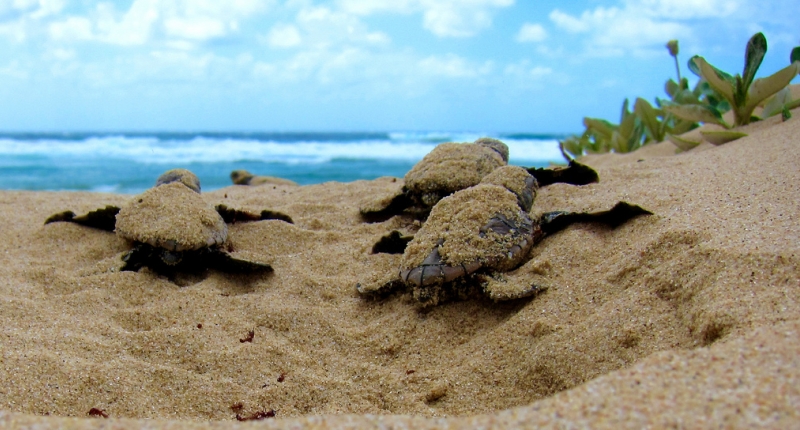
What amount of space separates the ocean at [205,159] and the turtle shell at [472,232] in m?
7.34

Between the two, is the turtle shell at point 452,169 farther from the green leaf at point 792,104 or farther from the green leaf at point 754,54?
the green leaf at point 792,104

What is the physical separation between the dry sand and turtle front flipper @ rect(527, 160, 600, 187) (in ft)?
2.10

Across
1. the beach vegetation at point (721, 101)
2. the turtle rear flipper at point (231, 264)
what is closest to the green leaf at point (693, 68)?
the beach vegetation at point (721, 101)

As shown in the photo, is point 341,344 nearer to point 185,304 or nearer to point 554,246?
point 185,304

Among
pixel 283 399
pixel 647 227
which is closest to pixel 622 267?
pixel 647 227

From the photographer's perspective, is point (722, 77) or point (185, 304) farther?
point (722, 77)

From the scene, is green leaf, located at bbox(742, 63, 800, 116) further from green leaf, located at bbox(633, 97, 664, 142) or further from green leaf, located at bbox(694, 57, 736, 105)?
green leaf, located at bbox(633, 97, 664, 142)

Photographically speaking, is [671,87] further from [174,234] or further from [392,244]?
[174,234]

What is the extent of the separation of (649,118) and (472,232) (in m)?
4.62

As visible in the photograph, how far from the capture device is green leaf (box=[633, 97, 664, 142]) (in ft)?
21.6

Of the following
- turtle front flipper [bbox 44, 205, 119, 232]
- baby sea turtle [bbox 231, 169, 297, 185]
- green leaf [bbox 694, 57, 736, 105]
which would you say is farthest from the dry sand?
baby sea turtle [bbox 231, 169, 297, 185]

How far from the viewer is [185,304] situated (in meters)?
3.01

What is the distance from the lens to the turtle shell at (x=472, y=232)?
2.89 m

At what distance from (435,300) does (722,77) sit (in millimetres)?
3615
